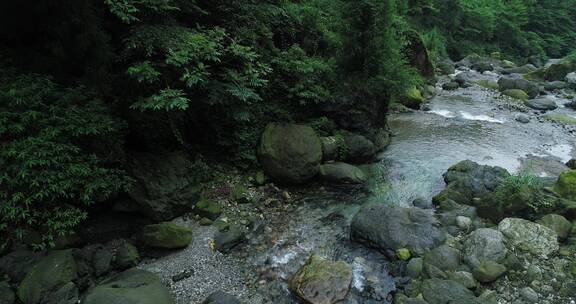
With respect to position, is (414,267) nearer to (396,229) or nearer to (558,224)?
(396,229)

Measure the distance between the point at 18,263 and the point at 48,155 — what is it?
1753 millimetres

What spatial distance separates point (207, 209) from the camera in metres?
7.16

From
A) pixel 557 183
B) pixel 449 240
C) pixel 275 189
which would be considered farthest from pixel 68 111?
pixel 557 183

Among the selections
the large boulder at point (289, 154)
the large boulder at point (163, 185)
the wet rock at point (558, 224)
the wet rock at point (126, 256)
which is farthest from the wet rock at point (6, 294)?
the wet rock at point (558, 224)

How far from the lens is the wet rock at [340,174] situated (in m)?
8.99

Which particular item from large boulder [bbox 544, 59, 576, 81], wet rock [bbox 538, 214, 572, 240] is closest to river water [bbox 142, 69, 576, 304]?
wet rock [bbox 538, 214, 572, 240]

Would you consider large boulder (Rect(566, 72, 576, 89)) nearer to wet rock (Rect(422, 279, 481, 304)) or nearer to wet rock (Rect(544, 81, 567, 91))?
wet rock (Rect(544, 81, 567, 91))

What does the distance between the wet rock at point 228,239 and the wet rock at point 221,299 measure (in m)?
1.16

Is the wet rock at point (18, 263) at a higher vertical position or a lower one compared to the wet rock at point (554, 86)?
higher

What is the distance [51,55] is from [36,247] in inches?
132

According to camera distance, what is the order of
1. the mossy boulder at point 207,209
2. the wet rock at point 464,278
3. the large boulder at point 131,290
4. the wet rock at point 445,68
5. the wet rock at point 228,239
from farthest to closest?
the wet rock at point 445,68
the mossy boulder at point 207,209
the wet rock at point 228,239
the wet rock at point 464,278
the large boulder at point 131,290

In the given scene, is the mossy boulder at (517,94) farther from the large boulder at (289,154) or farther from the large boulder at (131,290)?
the large boulder at (131,290)

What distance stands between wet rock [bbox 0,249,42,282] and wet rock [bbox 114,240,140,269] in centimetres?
113

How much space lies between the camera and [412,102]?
15.5m
